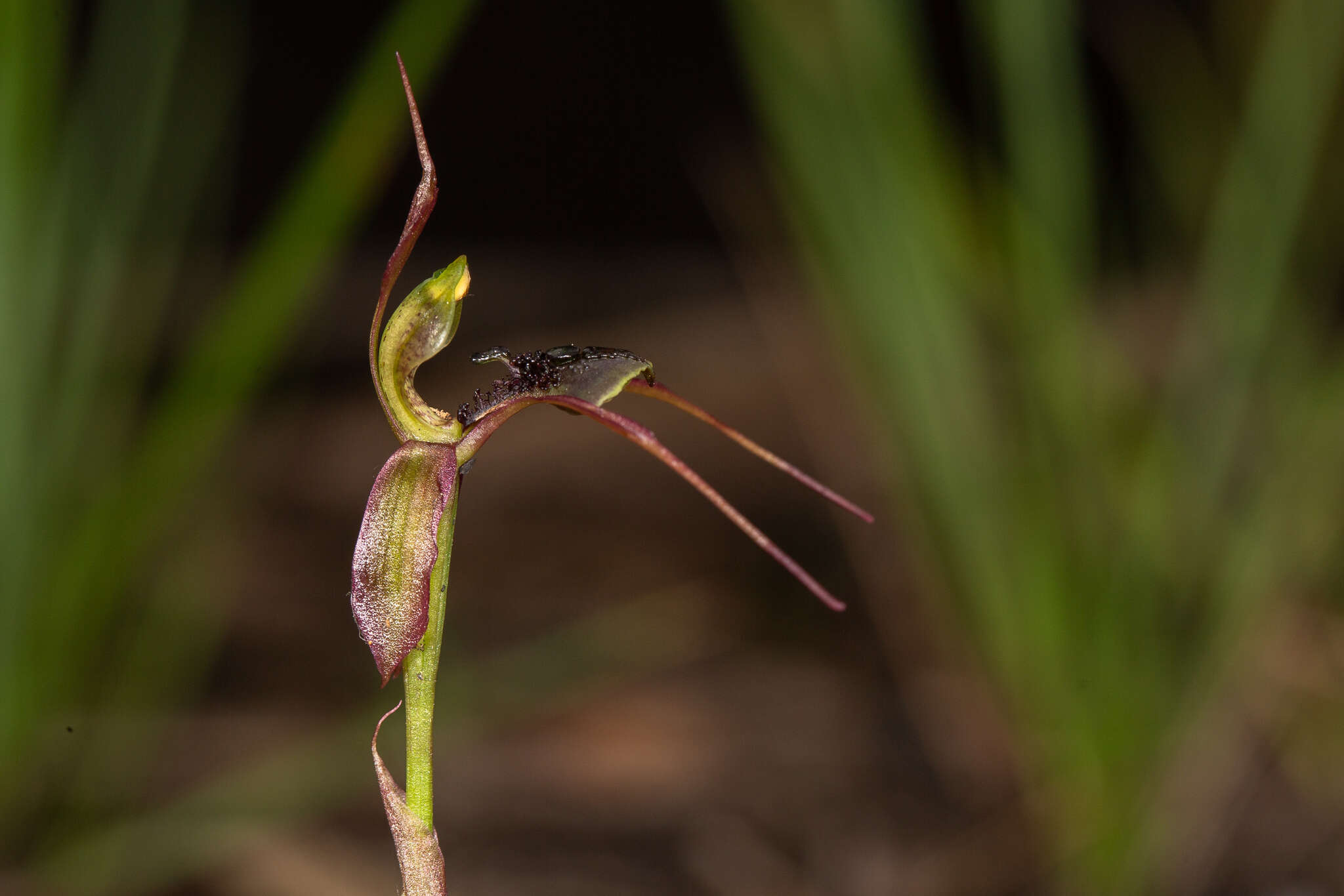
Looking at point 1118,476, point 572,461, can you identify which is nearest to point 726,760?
point 1118,476

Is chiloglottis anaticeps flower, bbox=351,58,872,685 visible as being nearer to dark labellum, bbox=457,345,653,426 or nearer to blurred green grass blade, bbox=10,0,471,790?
dark labellum, bbox=457,345,653,426

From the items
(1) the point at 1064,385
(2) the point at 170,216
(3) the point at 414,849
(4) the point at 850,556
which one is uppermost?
(2) the point at 170,216

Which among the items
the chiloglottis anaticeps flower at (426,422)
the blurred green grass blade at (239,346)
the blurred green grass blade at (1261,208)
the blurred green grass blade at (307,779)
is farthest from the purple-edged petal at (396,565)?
the blurred green grass blade at (1261,208)

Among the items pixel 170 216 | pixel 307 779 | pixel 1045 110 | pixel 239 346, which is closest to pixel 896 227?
pixel 1045 110

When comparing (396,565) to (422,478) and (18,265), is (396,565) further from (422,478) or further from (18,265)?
(18,265)

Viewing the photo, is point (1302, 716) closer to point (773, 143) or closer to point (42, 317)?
point (773, 143)

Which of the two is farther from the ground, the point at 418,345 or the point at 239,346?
the point at 239,346

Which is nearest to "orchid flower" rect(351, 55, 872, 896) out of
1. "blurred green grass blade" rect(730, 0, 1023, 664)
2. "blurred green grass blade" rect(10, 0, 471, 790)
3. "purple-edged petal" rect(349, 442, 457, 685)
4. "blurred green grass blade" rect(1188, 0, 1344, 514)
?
"purple-edged petal" rect(349, 442, 457, 685)
